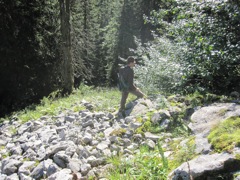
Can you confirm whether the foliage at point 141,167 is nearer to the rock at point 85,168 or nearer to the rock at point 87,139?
the rock at point 85,168

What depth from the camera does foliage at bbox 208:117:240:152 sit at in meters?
3.11

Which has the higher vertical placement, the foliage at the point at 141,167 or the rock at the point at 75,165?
the foliage at the point at 141,167

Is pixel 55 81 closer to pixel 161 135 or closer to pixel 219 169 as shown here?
pixel 161 135

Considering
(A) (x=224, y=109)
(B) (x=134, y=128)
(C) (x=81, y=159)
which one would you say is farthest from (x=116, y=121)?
(A) (x=224, y=109)

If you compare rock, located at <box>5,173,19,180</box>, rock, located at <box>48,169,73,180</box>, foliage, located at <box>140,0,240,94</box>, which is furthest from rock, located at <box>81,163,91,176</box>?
foliage, located at <box>140,0,240,94</box>

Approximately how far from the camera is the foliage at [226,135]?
10.2 ft

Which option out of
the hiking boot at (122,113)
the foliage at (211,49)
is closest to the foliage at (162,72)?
the foliage at (211,49)

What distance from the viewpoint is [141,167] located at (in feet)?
11.9

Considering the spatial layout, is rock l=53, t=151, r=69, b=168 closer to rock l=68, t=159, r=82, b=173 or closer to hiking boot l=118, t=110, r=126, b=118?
rock l=68, t=159, r=82, b=173

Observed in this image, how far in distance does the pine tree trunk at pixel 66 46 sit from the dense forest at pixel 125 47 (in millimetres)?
52

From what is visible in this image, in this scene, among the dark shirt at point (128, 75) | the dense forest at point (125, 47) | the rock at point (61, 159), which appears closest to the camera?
the rock at point (61, 159)

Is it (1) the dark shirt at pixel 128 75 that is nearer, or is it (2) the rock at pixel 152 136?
(2) the rock at pixel 152 136

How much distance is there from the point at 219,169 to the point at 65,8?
13.3 metres

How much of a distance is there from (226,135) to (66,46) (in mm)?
12268
